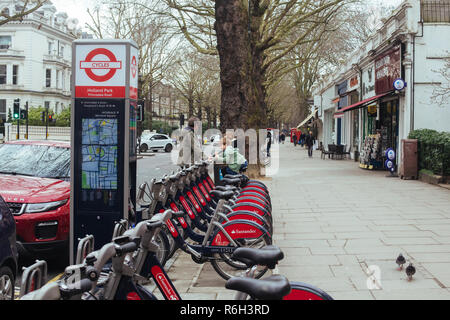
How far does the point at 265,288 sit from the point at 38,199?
4896 millimetres

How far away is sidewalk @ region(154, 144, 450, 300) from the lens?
5.55 metres

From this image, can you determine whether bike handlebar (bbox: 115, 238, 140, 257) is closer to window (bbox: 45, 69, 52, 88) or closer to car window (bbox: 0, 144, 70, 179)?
car window (bbox: 0, 144, 70, 179)

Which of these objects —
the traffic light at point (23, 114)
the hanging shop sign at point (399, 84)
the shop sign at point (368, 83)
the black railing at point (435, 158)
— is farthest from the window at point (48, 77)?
the black railing at point (435, 158)

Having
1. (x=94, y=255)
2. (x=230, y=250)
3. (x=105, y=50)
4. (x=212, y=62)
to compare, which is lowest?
(x=230, y=250)

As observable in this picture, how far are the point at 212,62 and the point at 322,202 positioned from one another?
26829mm

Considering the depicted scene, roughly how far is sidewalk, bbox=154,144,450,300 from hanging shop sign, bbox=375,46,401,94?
6.03 metres

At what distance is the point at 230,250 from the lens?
5828 millimetres

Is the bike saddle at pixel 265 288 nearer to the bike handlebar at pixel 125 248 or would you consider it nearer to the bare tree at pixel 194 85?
the bike handlebar at pixel 125 248

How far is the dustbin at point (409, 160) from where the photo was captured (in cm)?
1738

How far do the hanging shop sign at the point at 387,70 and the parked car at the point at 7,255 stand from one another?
658 inches

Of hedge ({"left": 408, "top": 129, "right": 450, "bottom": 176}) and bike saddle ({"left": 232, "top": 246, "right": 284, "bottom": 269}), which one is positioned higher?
hedge ({"left": 408, "top": 129, "right": 450, "bottom": 176})

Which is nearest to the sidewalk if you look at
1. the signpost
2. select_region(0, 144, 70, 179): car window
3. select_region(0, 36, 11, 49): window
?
the signpost
